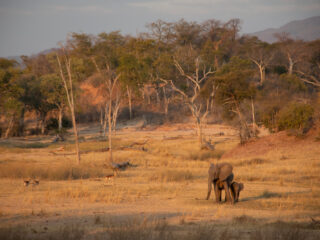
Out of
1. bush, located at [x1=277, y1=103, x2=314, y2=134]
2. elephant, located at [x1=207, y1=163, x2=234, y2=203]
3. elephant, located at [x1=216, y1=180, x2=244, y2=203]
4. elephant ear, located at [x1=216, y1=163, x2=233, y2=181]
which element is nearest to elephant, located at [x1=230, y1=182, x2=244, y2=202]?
elephant, located at [x1=216, y1=180, x2=244, y2=203]

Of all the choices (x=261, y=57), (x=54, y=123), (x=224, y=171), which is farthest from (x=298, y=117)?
(x=54, y=123)

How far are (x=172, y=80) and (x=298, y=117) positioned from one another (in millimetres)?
24048

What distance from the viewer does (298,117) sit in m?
24.7

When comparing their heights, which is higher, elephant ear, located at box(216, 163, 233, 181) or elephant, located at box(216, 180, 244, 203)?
elephant ear, located at box(216, 163, 233, 181)

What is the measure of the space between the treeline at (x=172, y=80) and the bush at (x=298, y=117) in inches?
3.7

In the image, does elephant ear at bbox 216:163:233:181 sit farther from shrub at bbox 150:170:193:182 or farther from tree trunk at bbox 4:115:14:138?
tree trunk at bbox 4:115:14:138

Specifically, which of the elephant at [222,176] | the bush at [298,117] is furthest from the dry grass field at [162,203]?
the bush at [298,117]

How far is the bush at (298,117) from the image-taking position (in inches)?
967

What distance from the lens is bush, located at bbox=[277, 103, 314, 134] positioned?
80.6 ft

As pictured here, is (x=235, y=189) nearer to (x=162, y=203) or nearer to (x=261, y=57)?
(x=162, y=203)

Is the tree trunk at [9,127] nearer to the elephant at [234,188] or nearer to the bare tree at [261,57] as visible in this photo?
the bare tree at [261,57]

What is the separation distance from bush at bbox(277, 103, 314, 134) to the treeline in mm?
94

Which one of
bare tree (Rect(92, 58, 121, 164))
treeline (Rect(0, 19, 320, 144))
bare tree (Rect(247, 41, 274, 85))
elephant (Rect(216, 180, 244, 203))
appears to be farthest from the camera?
bare tree (Rect(247, 41, 274, 85))

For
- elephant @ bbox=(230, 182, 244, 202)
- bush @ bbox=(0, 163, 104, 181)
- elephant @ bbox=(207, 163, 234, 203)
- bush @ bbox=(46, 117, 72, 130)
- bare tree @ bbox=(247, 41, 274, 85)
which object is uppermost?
bare tree @ bbox=(247, 41, 274, 85)
